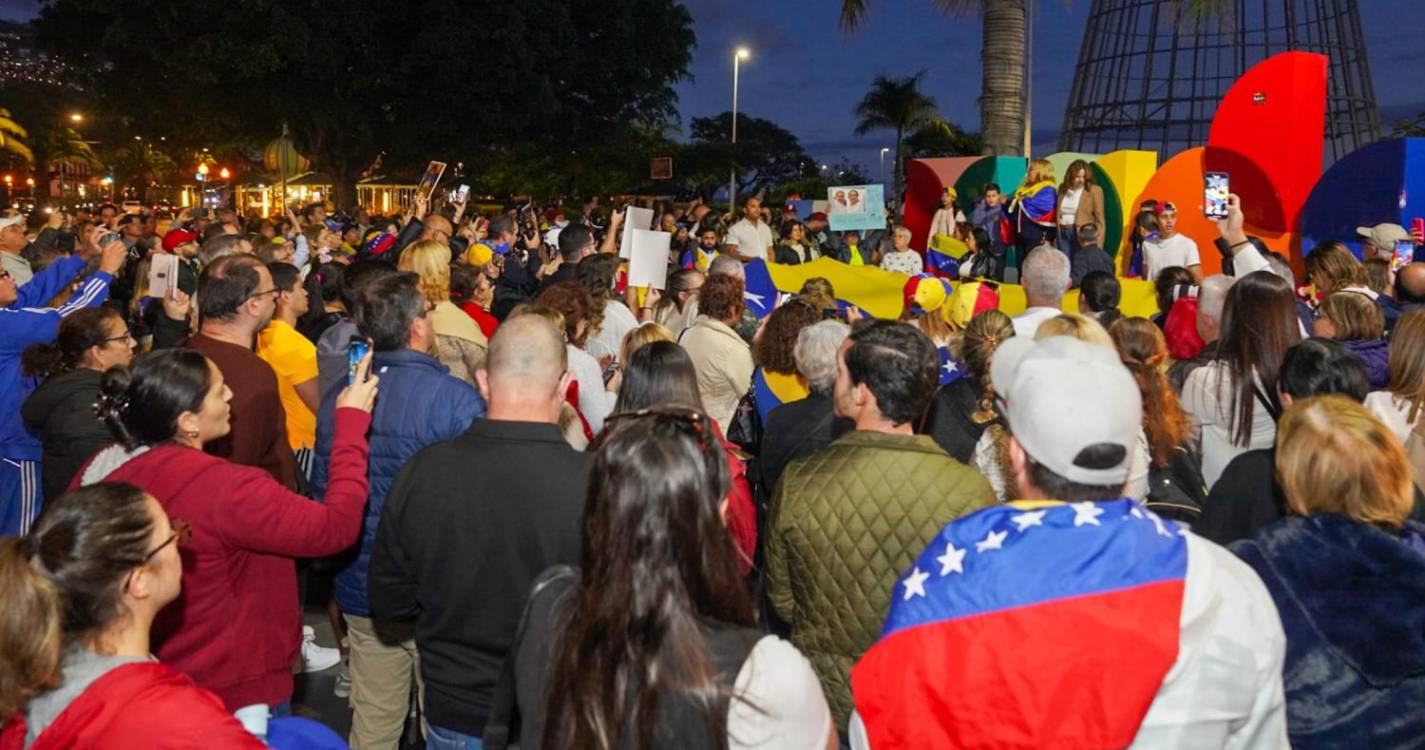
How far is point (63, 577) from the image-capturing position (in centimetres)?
233

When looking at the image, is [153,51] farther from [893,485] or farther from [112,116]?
[893,485]

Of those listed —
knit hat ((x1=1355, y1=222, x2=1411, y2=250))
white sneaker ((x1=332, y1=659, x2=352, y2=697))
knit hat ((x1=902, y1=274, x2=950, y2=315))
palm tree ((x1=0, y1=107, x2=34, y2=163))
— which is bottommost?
white sneaker ((x1=332, y1=659, x2=352, y2=697))

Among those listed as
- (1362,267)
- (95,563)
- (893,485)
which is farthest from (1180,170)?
(95,563)

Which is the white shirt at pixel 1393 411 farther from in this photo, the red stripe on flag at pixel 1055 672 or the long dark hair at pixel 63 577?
the long dark hair at pixel 63 577

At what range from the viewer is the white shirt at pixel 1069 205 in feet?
38.0

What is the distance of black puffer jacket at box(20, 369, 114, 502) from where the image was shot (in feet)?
15.0

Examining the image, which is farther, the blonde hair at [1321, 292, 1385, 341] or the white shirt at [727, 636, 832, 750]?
the blonde hair at [1321, 292, 1385, 341]

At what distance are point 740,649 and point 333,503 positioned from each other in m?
1.85

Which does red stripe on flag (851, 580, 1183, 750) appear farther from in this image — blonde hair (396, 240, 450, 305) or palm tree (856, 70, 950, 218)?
palm tree (856, 70, 950, 218)

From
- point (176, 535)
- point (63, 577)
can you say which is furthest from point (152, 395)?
point (63, 577)

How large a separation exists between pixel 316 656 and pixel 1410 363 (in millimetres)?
5305

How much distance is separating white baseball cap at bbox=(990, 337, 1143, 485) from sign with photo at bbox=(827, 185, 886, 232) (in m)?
11.4

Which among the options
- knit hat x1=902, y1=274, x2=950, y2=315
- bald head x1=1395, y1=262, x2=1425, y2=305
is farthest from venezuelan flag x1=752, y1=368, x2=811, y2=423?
bald head x1=1395, y1=262, x2=1425, y2=305

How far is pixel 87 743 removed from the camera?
210 cm
